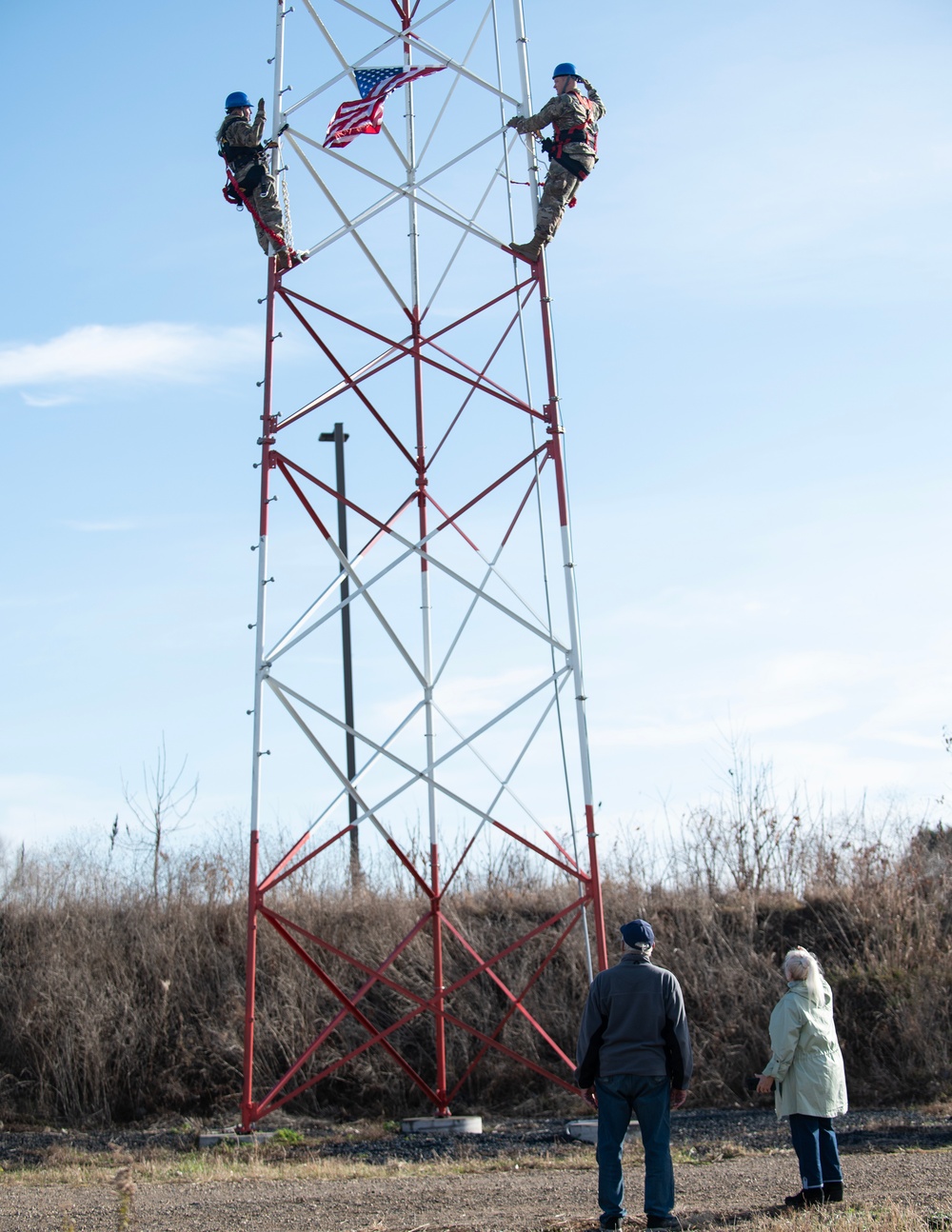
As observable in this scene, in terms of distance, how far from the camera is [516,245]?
11961 mm

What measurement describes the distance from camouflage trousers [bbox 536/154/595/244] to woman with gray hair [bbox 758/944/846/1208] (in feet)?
24.8

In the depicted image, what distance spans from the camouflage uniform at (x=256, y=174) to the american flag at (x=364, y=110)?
2.16 feet

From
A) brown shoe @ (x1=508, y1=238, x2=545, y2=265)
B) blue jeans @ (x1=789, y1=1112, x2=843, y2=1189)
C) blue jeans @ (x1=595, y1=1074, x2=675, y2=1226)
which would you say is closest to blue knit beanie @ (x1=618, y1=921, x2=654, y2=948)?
blue jeans @ (x1=595, y1=1074, x2=675, y2=1226)

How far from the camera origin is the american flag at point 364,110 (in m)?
11.6

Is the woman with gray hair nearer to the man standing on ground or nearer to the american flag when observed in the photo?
the man standing on ground

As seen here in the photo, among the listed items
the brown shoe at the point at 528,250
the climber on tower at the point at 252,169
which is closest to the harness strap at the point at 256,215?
the climber on tower at the point at 252,169

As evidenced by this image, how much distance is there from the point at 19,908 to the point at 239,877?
309cm

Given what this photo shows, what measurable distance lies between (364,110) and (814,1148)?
959cm

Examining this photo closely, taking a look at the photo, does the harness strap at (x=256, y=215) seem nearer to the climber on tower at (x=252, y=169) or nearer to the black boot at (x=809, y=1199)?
the climber on tower at (x=252, y=169)

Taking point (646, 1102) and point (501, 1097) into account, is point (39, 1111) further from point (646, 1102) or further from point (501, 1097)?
point (646, 1102)

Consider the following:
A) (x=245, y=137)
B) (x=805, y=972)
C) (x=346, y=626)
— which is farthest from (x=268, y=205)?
(x=346, y=626)

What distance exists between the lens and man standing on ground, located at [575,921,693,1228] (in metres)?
6.34

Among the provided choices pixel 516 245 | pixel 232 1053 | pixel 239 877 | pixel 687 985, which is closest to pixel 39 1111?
pixel 232 1053

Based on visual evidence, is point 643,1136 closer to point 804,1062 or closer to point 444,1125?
point 804,1062
